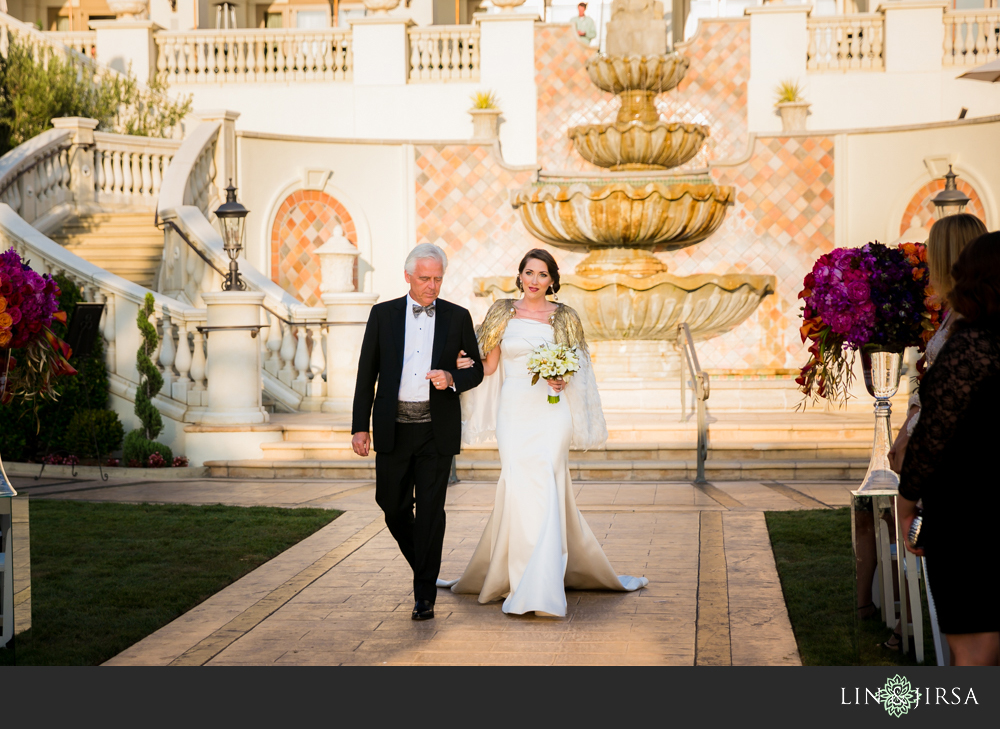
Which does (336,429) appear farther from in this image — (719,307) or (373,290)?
(373,290)

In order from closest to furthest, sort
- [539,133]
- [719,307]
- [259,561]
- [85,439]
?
[259,561] < [85,439] < [719,307] < [539,133]

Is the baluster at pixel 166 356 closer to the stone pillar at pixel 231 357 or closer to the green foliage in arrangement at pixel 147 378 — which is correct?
the green foliage in arrangement at pixel 147 378

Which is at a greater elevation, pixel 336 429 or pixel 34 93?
pixel 34 93

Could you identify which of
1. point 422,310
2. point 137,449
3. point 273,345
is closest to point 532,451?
point 422,310

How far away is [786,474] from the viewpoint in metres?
10.2

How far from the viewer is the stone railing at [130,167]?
1617cm

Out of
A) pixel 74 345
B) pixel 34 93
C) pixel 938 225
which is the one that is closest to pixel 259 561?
pixel 74 345

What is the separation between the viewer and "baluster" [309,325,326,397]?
1354 centimetres

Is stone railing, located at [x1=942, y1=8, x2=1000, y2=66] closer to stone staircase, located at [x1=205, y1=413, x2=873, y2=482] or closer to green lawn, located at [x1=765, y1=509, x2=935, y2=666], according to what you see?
stone staircase, located at [x1=205, y1=413, x2=873, y2=482]

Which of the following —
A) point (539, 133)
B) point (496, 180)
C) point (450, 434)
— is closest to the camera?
point (450, 434)

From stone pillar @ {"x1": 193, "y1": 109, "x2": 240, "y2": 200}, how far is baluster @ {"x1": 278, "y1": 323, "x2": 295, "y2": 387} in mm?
4542

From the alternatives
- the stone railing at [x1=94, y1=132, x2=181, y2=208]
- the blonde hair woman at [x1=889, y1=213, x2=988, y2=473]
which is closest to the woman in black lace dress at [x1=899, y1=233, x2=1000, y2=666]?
the blonde hair woman at [x1=889, y1=213, x2=988, y2=473]

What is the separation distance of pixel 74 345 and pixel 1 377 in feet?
16.2
